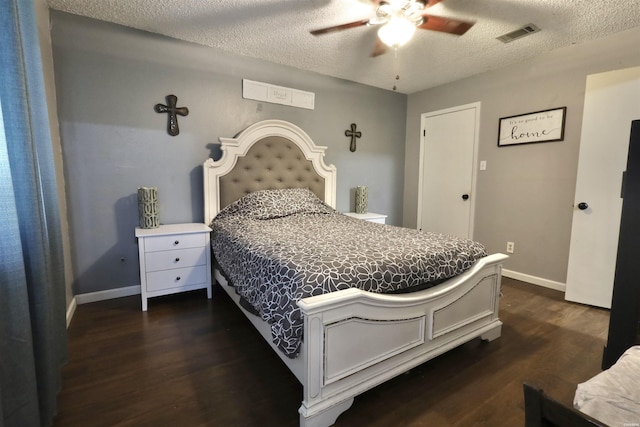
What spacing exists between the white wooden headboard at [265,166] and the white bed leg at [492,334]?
2.13 metres

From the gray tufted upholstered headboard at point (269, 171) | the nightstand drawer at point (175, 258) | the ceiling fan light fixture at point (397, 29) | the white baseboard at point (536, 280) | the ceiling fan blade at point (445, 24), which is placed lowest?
the white baseboard at point (536, 280)

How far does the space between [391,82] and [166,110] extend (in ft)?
8.65

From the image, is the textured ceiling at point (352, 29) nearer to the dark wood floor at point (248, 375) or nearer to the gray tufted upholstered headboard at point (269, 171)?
the gray tufted upholstered headboard at point (269, 171)

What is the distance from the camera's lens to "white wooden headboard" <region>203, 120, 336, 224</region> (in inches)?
111

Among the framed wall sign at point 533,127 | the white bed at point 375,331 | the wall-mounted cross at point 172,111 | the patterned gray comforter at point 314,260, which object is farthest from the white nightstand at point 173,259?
the framed wall sign at point 533,127

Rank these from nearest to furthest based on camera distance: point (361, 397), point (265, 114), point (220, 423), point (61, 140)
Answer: point (220, 423), point (361, 397), point (61, 140), point (265, 114)

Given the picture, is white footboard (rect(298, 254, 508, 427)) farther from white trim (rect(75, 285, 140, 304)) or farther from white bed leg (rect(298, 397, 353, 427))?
white trim (rect(75, 285, 140, 304))

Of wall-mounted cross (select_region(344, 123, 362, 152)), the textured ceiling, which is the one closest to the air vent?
the textured ceiling

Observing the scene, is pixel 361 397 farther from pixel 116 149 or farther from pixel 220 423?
pixel 116 149

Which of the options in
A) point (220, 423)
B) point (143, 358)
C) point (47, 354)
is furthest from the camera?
point (143, 358)

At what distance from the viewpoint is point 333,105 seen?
360 cm

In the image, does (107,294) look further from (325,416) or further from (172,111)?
(325,416)

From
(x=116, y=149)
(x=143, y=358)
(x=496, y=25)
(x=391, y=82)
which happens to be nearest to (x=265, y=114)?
(x=116, y=149)

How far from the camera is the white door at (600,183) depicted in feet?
7.50
